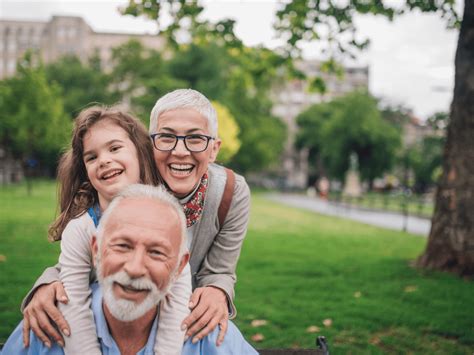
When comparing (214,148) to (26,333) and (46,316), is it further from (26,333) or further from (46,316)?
(26,333)

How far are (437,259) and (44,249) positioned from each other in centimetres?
753

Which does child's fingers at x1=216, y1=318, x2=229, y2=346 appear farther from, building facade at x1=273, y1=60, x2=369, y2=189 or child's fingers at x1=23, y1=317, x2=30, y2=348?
building facade at x1=273, y1=60, x2=369, y2=189

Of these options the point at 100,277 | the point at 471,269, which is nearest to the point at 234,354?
the point at 100,277

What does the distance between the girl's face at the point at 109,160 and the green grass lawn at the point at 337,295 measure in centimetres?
292

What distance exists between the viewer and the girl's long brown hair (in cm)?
263

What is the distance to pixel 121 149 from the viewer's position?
2.55m

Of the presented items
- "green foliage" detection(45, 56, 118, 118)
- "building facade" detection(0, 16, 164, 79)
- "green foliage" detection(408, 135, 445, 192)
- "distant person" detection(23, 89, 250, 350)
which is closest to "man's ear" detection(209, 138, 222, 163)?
"distant person" detection(23, 89, 250, 350)

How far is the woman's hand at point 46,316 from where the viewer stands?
215 centimetres

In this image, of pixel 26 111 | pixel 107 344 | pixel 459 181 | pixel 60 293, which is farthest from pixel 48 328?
pixel 26 111

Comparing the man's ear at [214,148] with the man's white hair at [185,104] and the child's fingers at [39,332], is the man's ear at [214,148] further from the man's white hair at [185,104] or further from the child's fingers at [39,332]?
the child's fingers at [39,332]

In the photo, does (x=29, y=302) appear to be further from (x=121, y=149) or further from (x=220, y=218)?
(x=220, y=218)

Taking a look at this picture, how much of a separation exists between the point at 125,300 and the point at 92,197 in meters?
0.89

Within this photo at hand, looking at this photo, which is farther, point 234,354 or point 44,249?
point 44,249

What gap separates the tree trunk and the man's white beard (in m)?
6.57
